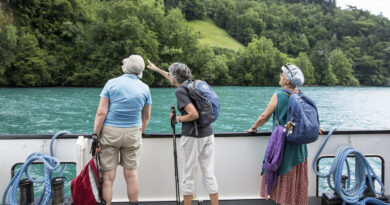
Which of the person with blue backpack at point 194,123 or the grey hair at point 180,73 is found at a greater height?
the grey hair at point 180,73

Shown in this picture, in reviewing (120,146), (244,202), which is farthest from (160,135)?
(244,202)

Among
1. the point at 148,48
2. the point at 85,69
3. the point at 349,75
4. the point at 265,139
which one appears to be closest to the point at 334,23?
the point at 349,75

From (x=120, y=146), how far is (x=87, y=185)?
0.40 metres

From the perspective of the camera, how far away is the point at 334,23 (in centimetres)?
10062

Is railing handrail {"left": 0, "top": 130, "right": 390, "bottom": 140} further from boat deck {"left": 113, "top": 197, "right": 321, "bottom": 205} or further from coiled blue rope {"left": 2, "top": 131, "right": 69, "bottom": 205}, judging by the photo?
boat deck {"left": 113, "top": 197, "right": 321, "bottom": 205}

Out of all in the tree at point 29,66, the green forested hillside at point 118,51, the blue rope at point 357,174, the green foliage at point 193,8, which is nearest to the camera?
the blue rope at point 357,174

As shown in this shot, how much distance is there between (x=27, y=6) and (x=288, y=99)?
157 feet

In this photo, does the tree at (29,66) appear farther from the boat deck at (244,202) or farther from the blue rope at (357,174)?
the blue rope at (357,174)

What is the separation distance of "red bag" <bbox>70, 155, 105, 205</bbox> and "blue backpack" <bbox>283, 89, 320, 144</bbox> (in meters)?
1.62

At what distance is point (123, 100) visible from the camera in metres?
2.31

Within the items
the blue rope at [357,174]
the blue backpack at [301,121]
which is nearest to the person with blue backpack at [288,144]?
the blue backpack at [301,121]

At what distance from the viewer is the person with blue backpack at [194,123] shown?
2.30 meters

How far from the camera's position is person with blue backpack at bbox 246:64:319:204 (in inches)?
91.2

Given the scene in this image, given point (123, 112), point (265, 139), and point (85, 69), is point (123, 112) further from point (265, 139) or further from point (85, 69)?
point (85, 69)
